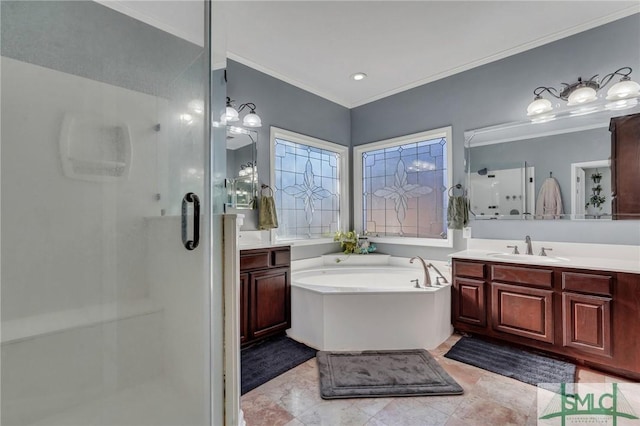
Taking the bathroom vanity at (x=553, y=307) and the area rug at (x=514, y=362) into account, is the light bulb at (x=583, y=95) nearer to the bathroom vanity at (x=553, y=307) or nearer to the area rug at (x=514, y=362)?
the bathroom vanity at (x=553, y=307)

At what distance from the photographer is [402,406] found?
5.82 ft

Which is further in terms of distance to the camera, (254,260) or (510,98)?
(510,98)

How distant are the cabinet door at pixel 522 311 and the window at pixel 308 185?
2017 mm

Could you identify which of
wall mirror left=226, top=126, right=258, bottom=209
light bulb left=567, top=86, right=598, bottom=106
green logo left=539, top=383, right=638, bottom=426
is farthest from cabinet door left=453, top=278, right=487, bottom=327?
wall mirror left=226, top=126, right=258, bottom=209

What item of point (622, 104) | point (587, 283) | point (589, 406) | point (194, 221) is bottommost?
point (589, 406)

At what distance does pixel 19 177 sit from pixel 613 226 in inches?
141

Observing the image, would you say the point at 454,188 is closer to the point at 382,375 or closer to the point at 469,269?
the point at 469,269

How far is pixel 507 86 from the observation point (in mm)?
2914

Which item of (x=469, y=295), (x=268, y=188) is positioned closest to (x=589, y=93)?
(x=469, y=295)

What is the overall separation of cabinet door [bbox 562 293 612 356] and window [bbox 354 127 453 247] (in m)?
1.19

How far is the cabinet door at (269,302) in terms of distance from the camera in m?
2.61

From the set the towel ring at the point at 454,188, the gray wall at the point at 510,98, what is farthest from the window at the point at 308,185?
the towel ring at the point at 454,188

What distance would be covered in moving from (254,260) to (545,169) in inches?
110

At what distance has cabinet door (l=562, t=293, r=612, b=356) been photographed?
2.07 metres
